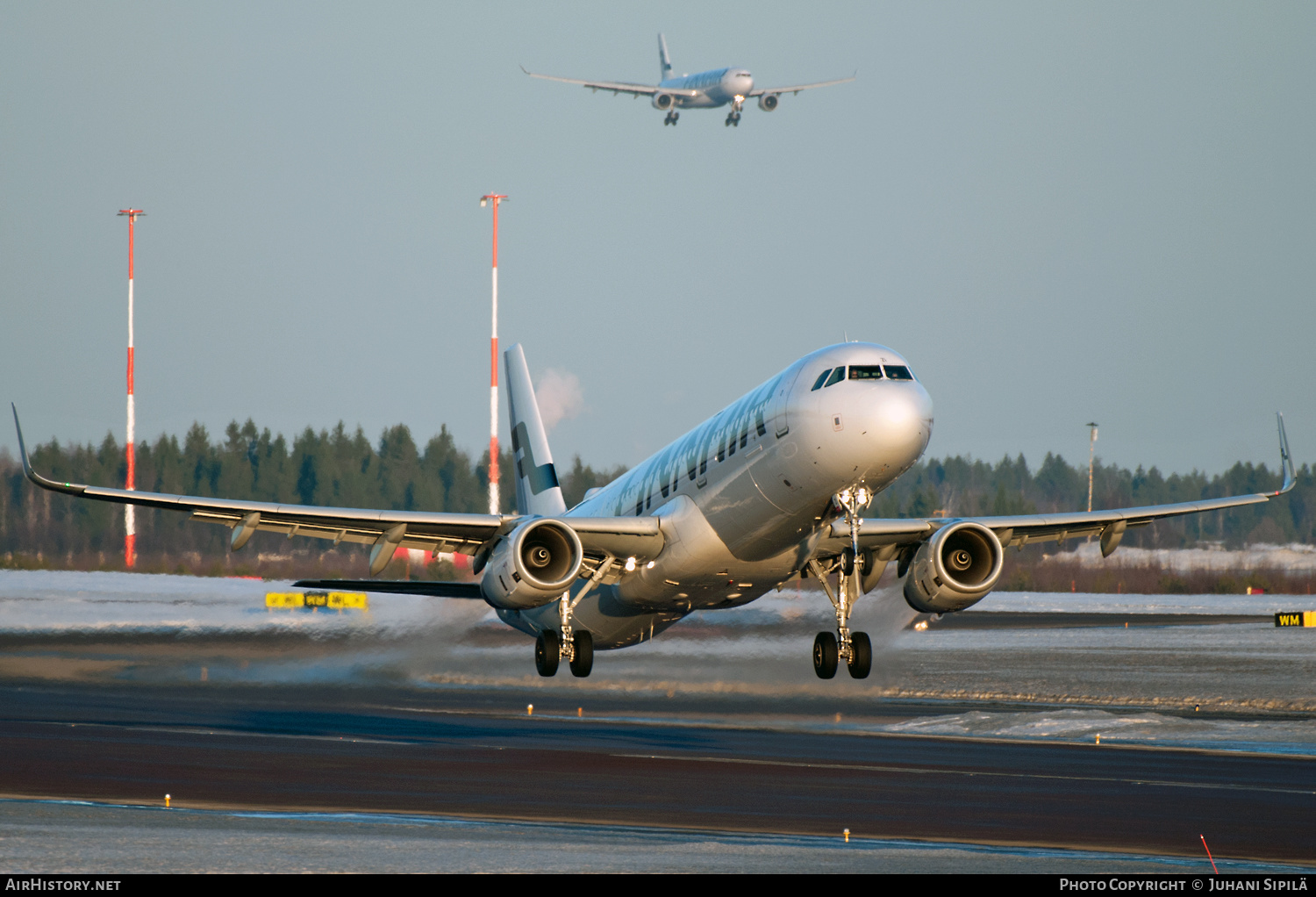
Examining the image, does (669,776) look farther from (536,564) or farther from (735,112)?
(735,112)

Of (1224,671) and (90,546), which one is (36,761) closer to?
(1224,671)

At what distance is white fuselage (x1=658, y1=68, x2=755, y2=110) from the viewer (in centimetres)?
9475

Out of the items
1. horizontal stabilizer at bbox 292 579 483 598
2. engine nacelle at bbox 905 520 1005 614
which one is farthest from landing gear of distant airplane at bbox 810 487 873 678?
horizontal stabilizer at bbox 292 579 483 598

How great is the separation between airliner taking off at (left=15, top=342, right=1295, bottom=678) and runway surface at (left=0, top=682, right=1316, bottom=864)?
11.8 feet

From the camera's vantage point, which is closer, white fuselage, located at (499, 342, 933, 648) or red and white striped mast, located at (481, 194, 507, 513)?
white fuselage, located at (499, 342, 933, 648)

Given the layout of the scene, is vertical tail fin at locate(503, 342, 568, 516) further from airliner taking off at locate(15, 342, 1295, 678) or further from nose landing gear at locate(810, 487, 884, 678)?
nose landing gear at locate(810, 487, 884, 678)

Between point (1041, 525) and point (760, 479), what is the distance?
10.0m

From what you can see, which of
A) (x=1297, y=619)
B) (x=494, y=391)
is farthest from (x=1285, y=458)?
(x=494, y=391)

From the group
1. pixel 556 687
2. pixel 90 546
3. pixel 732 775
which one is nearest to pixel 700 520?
pixel 732 775

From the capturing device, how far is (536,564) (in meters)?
33.3

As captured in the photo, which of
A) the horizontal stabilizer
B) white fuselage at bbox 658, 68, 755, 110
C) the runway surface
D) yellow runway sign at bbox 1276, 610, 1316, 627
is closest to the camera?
the runway surface

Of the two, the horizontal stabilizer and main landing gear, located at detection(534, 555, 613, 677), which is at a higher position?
the horizontal stabilizer

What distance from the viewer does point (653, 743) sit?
45188mm

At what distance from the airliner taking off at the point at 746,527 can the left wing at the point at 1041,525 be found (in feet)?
0.21
